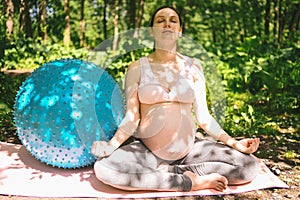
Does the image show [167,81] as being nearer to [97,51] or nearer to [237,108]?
[237,108]

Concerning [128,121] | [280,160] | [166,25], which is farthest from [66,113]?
[280,160]

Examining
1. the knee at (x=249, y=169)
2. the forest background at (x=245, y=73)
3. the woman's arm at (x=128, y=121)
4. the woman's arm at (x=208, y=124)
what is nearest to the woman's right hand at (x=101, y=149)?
the woman's arm at (x=128, y=121)

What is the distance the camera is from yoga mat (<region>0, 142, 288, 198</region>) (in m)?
3.64

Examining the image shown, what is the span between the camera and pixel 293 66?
26.4ft

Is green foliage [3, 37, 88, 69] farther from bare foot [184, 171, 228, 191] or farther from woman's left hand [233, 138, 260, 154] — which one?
bare foot [184, 171, 228, 191]

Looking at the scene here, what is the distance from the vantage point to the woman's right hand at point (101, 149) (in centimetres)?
371

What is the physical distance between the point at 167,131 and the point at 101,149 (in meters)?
0.64

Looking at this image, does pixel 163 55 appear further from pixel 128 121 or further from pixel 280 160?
pixel 280 160

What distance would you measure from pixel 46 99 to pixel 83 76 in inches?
16.5

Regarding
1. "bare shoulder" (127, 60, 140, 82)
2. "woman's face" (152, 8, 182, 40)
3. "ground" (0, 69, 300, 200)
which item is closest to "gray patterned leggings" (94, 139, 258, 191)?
"ground" (0, 69, 300, 200)

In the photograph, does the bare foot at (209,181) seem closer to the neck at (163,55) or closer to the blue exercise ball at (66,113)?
the blue exercise ball at (66,113)

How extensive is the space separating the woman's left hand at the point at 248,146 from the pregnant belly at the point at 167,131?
48cm

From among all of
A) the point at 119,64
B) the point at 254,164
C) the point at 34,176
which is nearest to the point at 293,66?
the point at 119,64

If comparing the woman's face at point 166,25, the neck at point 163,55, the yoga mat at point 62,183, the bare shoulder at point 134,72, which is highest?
the woman's face at point 166,25
